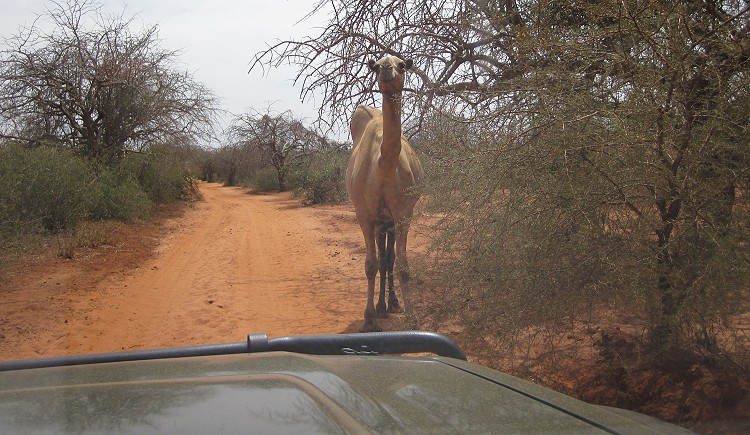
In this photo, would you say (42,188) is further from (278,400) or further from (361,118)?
(278,400)

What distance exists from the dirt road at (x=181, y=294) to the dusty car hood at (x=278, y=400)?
184 inches

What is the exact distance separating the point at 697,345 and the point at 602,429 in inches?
123

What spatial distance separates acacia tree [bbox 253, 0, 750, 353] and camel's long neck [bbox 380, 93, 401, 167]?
4.68 feet

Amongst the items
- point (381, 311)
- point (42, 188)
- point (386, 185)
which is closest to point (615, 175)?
point (386, 185)

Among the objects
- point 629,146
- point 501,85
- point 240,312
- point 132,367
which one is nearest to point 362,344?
point 132,367

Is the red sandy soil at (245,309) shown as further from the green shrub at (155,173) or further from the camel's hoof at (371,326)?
the green shrub at (155,173)

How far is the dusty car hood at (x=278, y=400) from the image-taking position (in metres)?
1.51

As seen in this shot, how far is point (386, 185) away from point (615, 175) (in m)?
3.17

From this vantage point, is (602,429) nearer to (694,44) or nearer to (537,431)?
(537,431)

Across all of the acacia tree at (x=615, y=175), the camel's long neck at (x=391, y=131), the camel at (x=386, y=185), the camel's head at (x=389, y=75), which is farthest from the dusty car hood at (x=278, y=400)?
the camel's long neck at (x=391, y=131)

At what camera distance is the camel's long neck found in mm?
6633

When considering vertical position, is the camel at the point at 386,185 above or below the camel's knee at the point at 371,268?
above

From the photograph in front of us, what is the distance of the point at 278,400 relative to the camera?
165cm

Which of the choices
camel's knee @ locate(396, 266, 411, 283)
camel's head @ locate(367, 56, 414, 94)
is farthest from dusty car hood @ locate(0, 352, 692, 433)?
camel's head @ locate(367, 56, 414, 94)
